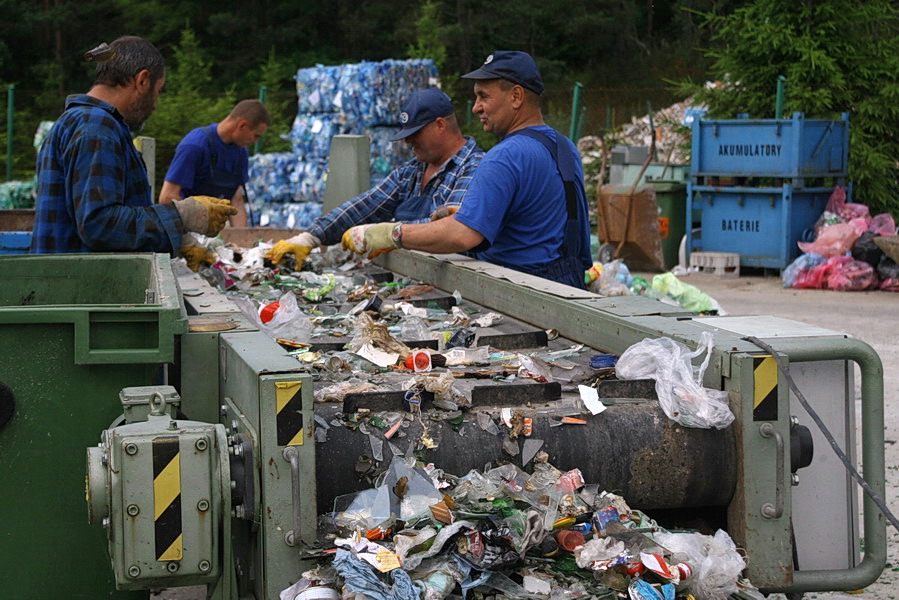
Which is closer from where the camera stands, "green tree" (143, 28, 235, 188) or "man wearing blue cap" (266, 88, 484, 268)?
"man wearing blue cap" (266, 88, 484, 268)

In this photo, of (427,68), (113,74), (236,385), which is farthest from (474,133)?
(236,385)

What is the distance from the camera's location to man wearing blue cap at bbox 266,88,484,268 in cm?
538

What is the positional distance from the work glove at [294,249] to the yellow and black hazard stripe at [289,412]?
3118mm

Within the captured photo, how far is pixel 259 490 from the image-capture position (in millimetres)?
2225

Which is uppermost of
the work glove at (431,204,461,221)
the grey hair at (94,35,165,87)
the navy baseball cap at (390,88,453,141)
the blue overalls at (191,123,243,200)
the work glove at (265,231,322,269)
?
the grey hair at (94,35,165,87)

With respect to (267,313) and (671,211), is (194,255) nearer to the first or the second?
(267,313)

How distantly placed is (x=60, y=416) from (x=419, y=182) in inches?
136

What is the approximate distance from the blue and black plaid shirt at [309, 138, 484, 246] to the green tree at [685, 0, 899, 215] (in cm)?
816

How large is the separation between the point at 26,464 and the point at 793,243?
10545 mm

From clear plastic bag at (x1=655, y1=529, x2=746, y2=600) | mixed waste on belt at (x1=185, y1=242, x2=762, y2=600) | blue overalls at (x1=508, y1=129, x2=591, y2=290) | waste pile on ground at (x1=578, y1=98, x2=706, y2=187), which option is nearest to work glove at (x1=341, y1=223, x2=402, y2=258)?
blue overalls at (x1=508, y1=129, x2=591, y2=290)

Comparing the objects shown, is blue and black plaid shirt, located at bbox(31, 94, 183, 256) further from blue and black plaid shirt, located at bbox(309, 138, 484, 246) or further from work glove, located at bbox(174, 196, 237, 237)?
blue and black plaid shirt, located at bbox(309, 138, 484, 246)

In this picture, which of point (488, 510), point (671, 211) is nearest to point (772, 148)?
point (671, 211)

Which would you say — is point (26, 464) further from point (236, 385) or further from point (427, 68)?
point (427, 68)

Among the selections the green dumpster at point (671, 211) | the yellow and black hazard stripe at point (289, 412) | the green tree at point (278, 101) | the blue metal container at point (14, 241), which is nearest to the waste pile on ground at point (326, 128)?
the green tree at point (278, 101)
